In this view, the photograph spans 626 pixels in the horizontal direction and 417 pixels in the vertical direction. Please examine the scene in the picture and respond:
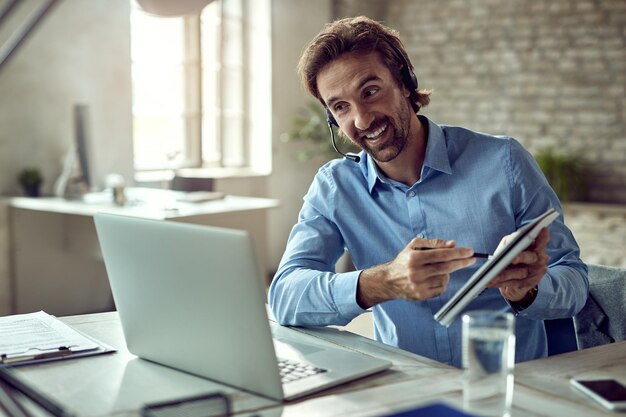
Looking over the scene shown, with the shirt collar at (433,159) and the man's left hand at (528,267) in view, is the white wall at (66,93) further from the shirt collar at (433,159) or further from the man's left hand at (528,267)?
the man's left hand at (528,267)

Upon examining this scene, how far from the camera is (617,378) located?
4.22 feet

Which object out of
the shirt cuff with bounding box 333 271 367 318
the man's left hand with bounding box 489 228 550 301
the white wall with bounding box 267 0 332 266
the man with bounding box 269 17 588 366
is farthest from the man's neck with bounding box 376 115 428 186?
the white wall with bounding box 267 0 332 266

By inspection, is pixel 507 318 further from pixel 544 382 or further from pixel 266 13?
pixel 266 13

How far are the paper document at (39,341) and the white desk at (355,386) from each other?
0.12 ft

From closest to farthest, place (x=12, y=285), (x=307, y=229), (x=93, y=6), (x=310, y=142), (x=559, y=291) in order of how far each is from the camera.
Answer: (x=559, y=291) → (x=307, y=229) → (x=12, y=285) → (x=93, y=6) → (x=310, y=142)

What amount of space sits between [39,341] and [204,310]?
1.55ft

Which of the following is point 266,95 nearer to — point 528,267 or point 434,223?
point 434,223

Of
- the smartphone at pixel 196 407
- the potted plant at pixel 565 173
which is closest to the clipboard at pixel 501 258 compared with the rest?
the smartphone at pixel 196 407

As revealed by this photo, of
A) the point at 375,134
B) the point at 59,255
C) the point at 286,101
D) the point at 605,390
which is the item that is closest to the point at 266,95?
the point at 286,101

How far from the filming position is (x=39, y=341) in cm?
151

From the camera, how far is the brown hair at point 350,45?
6.27 feet

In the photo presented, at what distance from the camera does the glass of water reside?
1.04 m

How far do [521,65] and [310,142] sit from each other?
6.14 ft

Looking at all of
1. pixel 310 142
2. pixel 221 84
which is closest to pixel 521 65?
pixel 310 142
